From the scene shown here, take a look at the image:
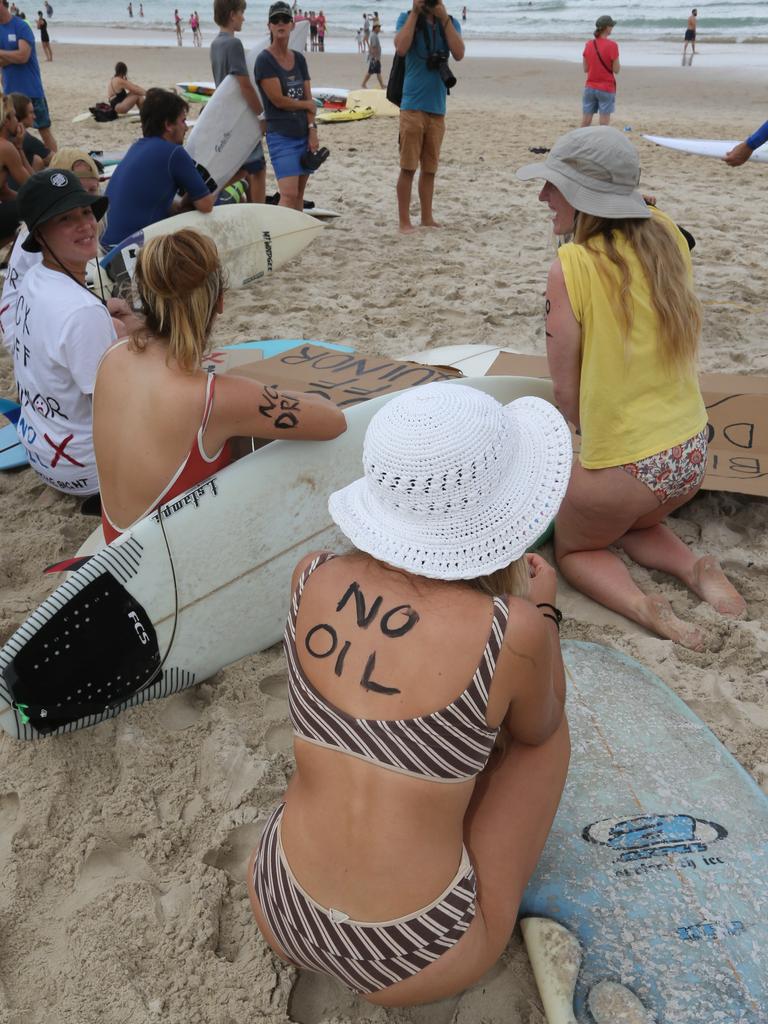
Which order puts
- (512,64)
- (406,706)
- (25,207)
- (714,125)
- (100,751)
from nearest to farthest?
(406,706)
(100,751)
(25,207)
(714,125)
(512,64)

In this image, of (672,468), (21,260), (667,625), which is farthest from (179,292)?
(21,260)

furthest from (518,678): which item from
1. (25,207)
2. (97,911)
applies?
(25,207)

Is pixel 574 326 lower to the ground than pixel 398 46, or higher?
lower

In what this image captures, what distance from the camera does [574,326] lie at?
2238mm

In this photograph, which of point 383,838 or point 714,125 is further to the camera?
point 714,125

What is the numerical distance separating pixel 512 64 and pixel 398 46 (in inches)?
627

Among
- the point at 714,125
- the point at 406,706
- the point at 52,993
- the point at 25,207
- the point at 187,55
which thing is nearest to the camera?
the point at 406,706

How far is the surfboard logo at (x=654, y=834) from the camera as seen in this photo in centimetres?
161

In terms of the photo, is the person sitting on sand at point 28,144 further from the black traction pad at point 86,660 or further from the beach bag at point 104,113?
the black traction pad at point 86,660

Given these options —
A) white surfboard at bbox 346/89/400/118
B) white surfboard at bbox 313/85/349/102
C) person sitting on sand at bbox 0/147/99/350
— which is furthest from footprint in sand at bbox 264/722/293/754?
white surfboard at bbox 313/85/349/102

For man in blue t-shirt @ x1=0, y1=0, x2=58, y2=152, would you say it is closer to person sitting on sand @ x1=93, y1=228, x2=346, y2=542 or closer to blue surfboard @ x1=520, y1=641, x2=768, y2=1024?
person sitting on sand @ x1=93, y1=228, x2=346, y2=542

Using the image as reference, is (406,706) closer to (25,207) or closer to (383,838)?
(383,838)

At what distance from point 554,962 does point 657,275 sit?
167 cm

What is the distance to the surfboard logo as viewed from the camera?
5.29ft
